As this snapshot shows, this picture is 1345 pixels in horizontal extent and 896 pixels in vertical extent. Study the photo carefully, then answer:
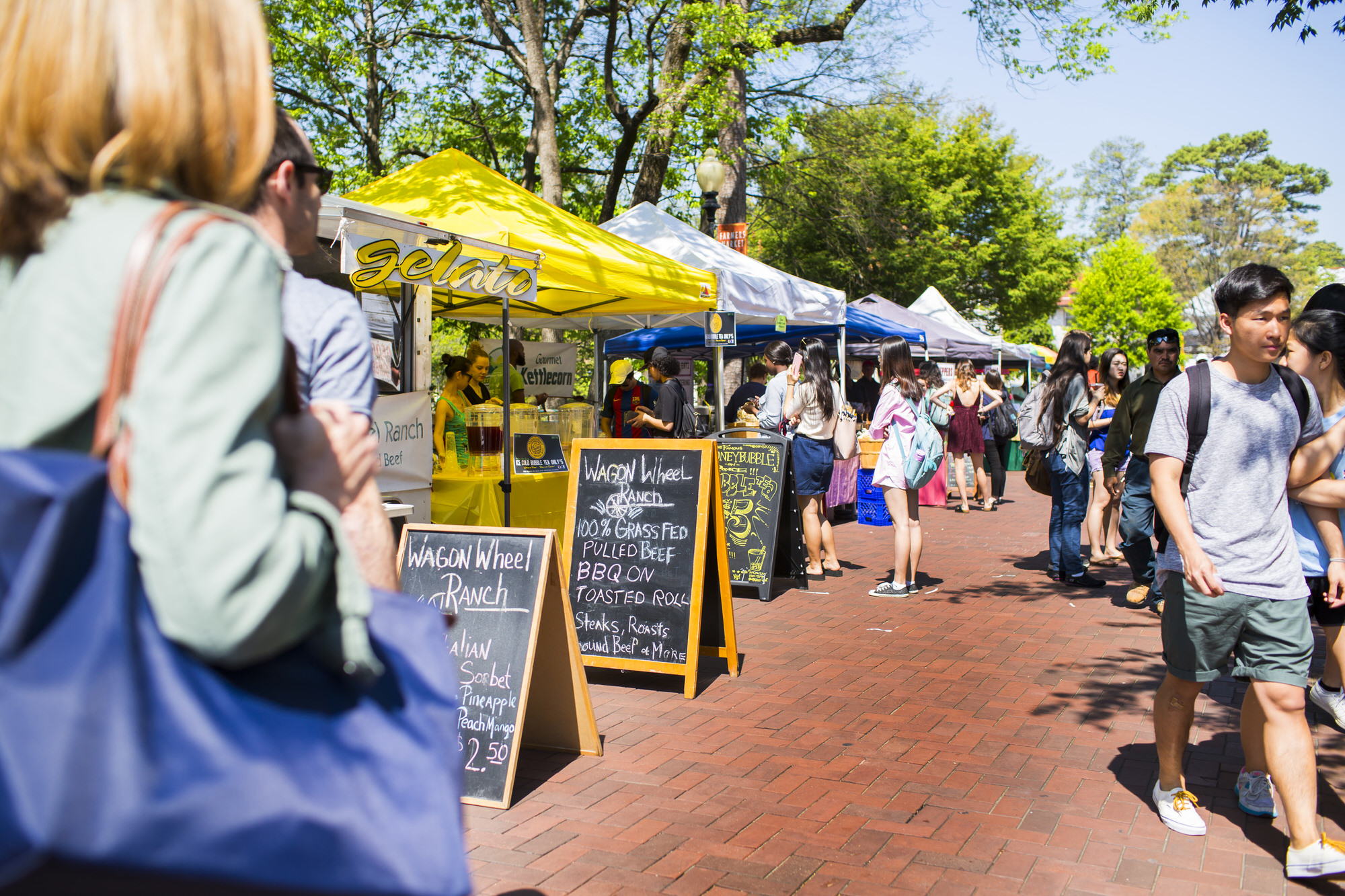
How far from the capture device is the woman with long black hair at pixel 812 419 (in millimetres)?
8250

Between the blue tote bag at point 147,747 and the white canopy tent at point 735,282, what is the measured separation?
29.5 feet

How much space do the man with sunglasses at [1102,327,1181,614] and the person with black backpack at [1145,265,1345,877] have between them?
3.21m

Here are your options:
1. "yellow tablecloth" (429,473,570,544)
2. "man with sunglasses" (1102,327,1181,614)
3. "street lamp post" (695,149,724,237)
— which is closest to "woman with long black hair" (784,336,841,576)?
"yellow tablecloth" (429,473,570,544)

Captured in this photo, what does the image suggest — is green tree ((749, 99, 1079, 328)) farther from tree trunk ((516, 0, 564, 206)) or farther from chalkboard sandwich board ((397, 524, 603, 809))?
chalkboard sandwich board ((397, 524, 603, 809))

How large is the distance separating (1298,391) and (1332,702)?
78.8 inches

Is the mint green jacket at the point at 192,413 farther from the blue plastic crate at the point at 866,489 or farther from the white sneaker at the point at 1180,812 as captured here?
the blue plastic crate at the point at 866,489

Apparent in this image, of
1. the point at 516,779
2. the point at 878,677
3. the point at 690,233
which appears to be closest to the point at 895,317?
the point at 690,233

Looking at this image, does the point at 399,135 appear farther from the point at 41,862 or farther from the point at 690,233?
the point at 41,862

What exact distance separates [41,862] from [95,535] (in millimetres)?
301

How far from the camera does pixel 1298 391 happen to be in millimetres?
3473

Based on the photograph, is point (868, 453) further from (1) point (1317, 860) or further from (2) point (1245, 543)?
(1) point (1317, 860)

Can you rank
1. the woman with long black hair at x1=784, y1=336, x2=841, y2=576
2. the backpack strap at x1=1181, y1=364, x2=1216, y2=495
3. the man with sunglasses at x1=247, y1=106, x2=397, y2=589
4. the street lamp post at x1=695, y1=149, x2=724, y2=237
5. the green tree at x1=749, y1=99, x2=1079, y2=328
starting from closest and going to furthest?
the man with sunglasses at x1=247, y1=106, x2=397, y2=589 → the backpack strap at x1=1181, y1=364, x2=1216, y2=495 → the woman with long black hair at x1=784, y1=336, x2=841, y2=576 → the street lamp post at x1=695, y1=149, x2=724, y2=237 → the green tree at x1=749, y1=99, x2=1079, y2=328

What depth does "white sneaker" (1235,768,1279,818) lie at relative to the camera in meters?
3.65

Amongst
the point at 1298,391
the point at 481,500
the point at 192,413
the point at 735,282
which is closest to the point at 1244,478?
the point at 1298,391
